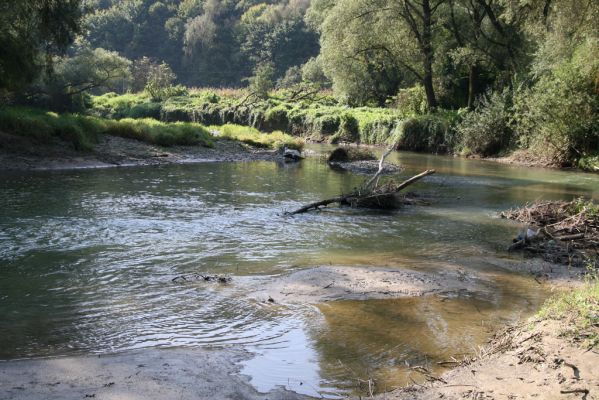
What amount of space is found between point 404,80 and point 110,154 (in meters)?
30.9

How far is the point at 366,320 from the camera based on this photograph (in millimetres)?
7809

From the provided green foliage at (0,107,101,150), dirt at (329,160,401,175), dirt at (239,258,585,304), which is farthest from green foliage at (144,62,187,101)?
dirt at (239,258,585,304)

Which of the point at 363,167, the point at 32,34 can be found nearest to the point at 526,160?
the point at 363,167

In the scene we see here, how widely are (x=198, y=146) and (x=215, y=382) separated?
27967 millimetres

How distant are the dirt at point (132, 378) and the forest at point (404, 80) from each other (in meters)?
17.6

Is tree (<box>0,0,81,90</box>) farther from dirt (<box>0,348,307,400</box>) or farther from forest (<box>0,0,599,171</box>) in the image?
dirt (<box>0,348,307,400</box>)

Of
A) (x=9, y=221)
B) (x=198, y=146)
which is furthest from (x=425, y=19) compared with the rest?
(x=9, y=221)

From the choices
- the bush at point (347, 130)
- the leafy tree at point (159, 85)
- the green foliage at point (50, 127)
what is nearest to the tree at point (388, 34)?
the bush at point (347, 130)

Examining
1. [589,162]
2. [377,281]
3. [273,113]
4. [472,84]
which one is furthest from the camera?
[273,113]

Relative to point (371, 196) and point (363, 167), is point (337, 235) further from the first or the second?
point (363, 167)

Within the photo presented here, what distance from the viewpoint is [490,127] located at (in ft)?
113

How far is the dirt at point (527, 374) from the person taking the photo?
502cm

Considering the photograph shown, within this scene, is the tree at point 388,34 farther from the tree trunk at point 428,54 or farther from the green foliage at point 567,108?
the green foliage at point 567,108

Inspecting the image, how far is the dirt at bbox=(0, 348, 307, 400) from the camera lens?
5363 mm
